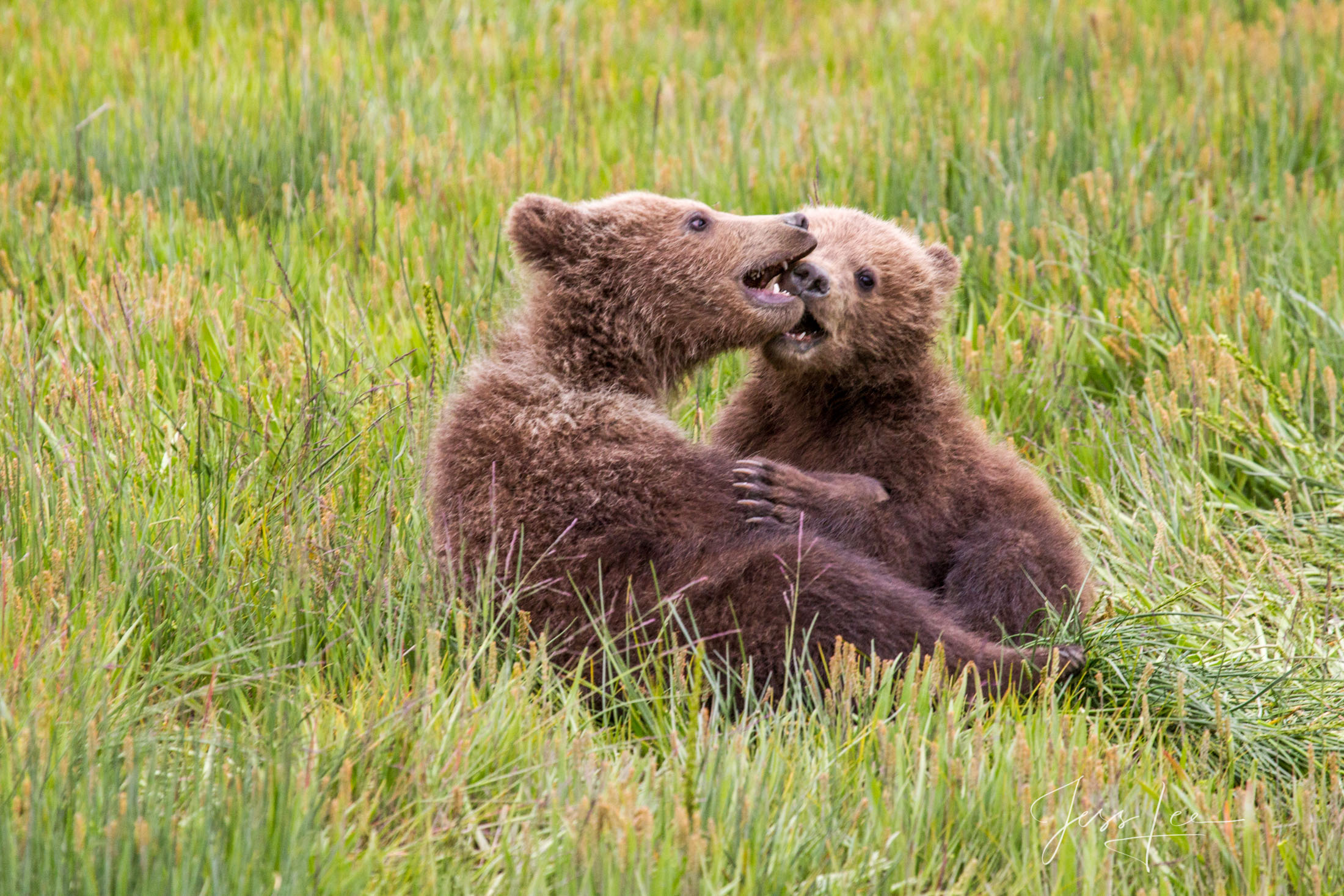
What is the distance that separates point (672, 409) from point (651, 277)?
0.48m

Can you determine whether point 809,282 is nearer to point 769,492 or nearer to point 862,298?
point 862,298

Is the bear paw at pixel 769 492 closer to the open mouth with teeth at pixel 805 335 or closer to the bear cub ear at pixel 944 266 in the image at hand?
the open mouth with teeth at pixel 805 335

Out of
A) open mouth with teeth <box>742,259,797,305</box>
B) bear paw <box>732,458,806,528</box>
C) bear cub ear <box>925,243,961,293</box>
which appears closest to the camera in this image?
bear paw <box>732,458,806,528</box>

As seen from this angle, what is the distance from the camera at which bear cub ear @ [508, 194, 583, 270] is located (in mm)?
4352

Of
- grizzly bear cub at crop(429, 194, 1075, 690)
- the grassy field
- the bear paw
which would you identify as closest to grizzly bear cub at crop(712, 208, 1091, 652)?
the bear paw

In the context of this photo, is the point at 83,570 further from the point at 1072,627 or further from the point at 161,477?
the point at 1072,627

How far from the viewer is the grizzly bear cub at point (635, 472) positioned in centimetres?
360

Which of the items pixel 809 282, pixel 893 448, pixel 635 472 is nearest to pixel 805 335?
pixel 809 282

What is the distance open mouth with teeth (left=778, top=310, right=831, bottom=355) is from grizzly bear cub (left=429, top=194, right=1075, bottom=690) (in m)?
0.05

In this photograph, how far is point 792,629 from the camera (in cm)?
344

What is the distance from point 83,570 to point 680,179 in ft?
12.3

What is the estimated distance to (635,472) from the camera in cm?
382

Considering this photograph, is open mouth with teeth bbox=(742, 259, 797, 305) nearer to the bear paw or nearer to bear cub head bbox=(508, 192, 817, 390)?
bear cub head bbox=(508, 192, 817, 390)

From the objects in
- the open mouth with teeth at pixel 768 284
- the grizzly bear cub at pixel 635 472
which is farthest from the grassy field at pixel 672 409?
the open mouth with teeth at pixel 768 284
